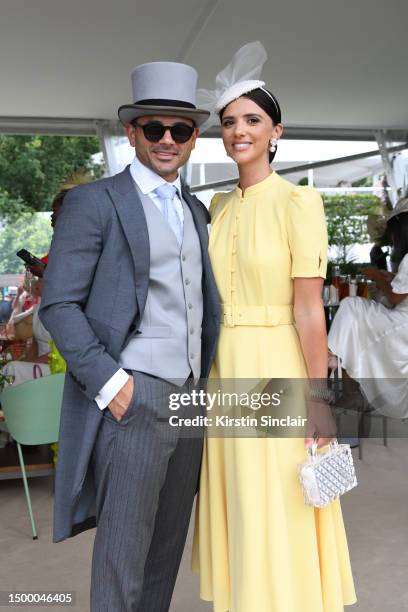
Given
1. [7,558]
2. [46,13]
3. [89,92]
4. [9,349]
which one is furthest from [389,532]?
[89,92]

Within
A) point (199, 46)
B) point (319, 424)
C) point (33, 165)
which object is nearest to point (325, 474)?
point (319, 424)

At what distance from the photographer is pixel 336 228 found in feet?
36.8

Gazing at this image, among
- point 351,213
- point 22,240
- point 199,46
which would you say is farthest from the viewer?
point 22,240

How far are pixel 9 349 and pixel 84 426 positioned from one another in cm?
339

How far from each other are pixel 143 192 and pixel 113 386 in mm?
556

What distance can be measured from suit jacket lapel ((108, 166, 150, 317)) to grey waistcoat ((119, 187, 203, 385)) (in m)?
0.03

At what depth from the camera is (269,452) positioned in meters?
2.04

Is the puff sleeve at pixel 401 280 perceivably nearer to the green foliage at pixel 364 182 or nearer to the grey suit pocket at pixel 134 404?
the grey suit pocket at pixel 134 404

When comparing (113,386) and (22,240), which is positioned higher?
(22,240)

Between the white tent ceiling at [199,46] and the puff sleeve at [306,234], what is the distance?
430 cm

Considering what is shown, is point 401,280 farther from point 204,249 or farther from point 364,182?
point 364,182

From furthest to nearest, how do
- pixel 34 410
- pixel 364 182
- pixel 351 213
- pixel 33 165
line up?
pixel 33 165
pixel 364 182
pixel 351 213
pixel 34 410

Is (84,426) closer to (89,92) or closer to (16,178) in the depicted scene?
(89,92)

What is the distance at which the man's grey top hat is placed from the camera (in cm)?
206
